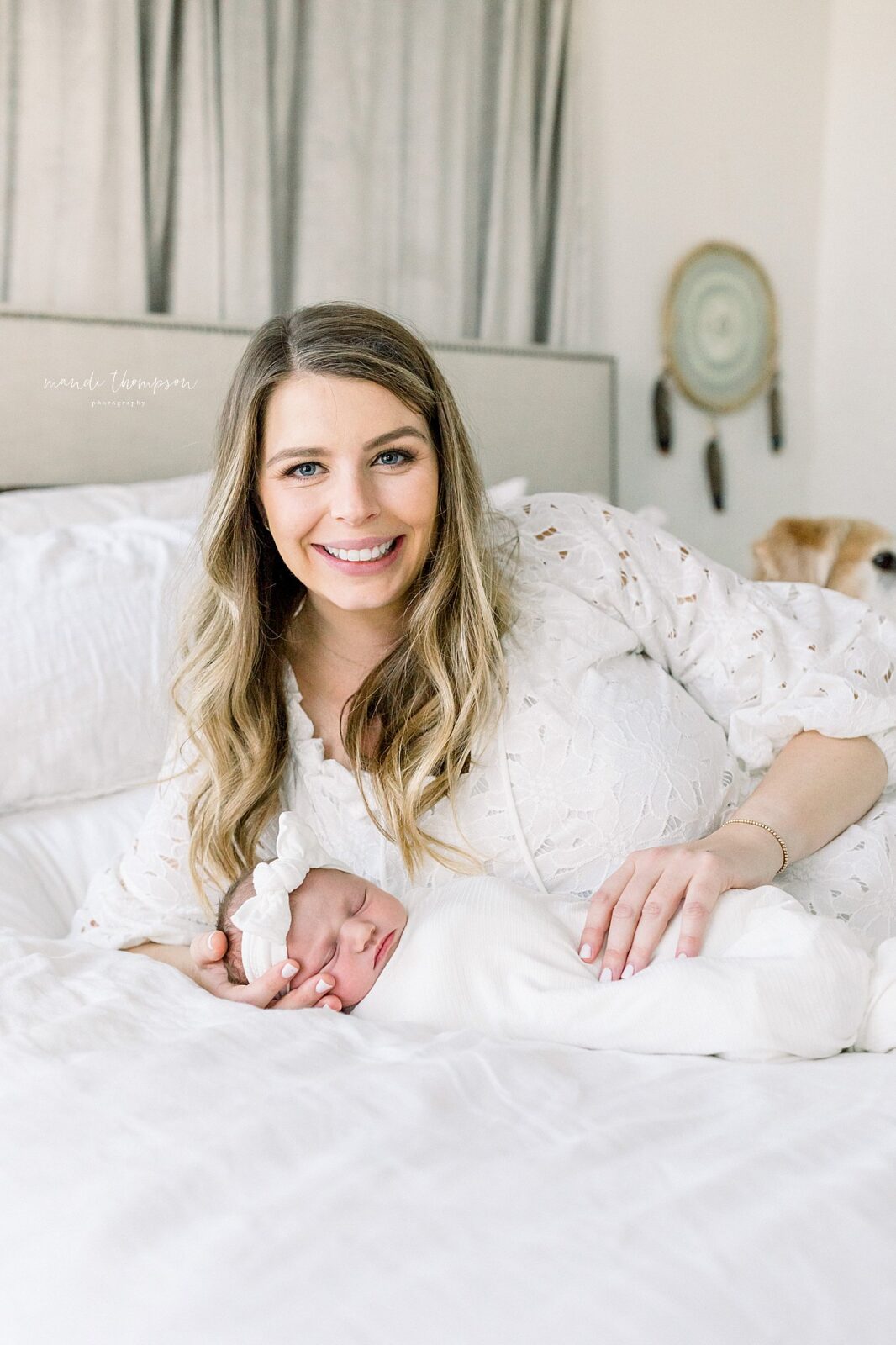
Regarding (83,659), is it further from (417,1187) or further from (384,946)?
(417,1187)

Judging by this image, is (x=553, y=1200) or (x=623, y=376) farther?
(x=623, y=376)

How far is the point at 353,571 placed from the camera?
51.8 inches

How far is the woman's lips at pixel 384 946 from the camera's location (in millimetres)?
1225

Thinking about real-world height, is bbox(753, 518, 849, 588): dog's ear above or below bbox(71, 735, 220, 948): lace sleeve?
above

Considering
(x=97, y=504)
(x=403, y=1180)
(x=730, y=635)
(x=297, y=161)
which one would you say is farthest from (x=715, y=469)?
(x=403, y=1180)

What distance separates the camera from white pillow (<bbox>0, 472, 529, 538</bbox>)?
6.31 feet

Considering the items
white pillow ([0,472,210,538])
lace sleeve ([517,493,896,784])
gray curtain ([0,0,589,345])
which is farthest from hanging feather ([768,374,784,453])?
lace sleeve ([517,493,896,784])

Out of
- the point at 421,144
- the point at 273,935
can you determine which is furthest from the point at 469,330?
the point at 273,935

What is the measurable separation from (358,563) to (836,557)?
143 cm

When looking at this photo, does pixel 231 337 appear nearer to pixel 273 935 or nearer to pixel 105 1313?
pixel 273 935

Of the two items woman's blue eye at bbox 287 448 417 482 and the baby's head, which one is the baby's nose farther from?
woman's blue eye at bbox 287 448 417 482

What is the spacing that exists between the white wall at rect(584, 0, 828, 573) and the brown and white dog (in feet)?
3.23

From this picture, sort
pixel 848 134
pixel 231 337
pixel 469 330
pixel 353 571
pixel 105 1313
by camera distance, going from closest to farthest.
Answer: pixel 105 1313 → pixel 353 571 → pixel 231 337 → pixel 469 330 → pixel 848 134

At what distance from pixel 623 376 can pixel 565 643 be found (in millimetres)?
2117
